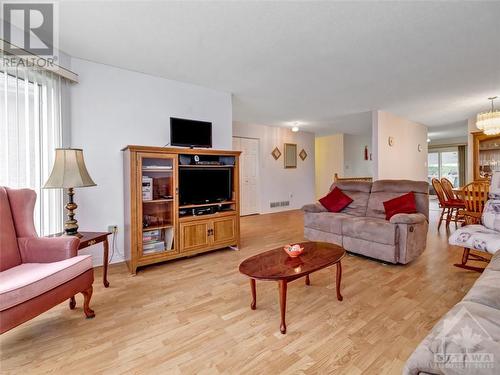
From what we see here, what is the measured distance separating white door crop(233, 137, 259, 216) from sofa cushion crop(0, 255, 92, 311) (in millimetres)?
4427

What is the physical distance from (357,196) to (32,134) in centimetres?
398

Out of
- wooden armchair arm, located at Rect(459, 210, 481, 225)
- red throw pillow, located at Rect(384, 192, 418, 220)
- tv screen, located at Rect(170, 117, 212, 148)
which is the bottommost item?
wooden armchair arm, located at Rect(459, 210, 481, 225)

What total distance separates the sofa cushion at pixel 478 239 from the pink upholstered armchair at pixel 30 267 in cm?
323

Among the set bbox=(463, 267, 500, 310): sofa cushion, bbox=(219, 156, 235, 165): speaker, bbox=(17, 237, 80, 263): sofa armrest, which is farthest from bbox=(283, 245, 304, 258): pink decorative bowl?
bbox=(219, 156, 235, 165): speaker

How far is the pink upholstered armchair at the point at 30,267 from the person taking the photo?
1.36 m

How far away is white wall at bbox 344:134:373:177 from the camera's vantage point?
26.4 feet

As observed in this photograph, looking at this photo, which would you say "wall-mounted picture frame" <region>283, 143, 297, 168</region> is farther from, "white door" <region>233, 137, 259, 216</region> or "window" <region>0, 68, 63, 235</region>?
"window" <region>0, 68, 63, 235</region>

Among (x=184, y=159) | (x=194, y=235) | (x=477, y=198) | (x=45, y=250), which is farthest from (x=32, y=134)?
(x=477, y=198)

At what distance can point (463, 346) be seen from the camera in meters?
0.78

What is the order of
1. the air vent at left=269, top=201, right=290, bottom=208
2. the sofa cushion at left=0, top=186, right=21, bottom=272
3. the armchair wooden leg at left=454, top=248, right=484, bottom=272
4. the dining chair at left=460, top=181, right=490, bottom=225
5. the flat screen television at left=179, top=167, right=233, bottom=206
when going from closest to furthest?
the sofa cushion at left=0, top=186, right=21, bottom=272 < the armchair wooden leg at left=454, top=248, right=484, bottom=272 < the dining chair at left=460, top=181, right=490, bottom=225 < the flat screen television at left=179, top=167, right=233, bottom=206 < the air vent at left=269, top=201, right=290, bottom=208

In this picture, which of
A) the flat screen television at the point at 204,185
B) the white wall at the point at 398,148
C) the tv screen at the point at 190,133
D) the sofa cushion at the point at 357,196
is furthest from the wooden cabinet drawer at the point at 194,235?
the white wall at the point at 398,148

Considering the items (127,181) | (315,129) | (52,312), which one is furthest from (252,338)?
(315,129)

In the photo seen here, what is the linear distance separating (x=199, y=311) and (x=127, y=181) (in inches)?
64.9

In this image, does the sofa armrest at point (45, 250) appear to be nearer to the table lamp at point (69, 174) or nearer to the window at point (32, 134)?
the table lamp at point (69, 174)
